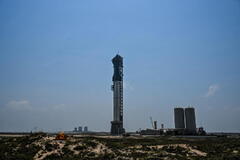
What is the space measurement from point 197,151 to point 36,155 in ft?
97.5

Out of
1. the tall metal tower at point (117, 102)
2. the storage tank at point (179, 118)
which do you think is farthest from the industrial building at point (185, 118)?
the tall metal tower at point (117, 102)

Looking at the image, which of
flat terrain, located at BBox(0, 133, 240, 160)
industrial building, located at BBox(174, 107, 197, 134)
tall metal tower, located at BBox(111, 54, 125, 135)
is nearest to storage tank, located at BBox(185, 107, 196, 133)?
industrial building, located at BBox(174, 107, 197, 134)

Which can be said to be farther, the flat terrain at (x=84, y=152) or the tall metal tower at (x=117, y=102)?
the tall metal tower at (x=117, y=102)

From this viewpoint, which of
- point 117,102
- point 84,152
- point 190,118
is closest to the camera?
point 84,152

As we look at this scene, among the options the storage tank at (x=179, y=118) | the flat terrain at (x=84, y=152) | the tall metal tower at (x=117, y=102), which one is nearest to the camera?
the flat terrain at (x=84, y=152)

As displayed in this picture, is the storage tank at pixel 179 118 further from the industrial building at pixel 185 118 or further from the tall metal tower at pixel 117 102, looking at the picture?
the tall metal tower at pixel 117 102

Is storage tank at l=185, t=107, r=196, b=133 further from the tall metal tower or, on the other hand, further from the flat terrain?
the flat terrain

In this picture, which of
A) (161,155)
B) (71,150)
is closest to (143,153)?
(161,155)

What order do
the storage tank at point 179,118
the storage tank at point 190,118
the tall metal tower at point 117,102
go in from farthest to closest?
the storage tank at point 179,118
the storage tank at point 190,118
the tall metal tower at point 117,102

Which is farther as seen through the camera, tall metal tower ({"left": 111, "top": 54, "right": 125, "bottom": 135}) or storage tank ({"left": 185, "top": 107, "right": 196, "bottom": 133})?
storage tank ({"left": 185, "top": 107, "right": 196, "bottom": 133})

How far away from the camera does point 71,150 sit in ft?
151

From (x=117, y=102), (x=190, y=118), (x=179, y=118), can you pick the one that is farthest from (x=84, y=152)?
(x=179, y=118)

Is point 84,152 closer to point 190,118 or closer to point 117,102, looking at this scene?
point 117,102

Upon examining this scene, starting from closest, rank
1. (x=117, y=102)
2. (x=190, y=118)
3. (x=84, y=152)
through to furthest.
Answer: (x=84, y=152), (x=190, y=118), (x=117, y=102)
